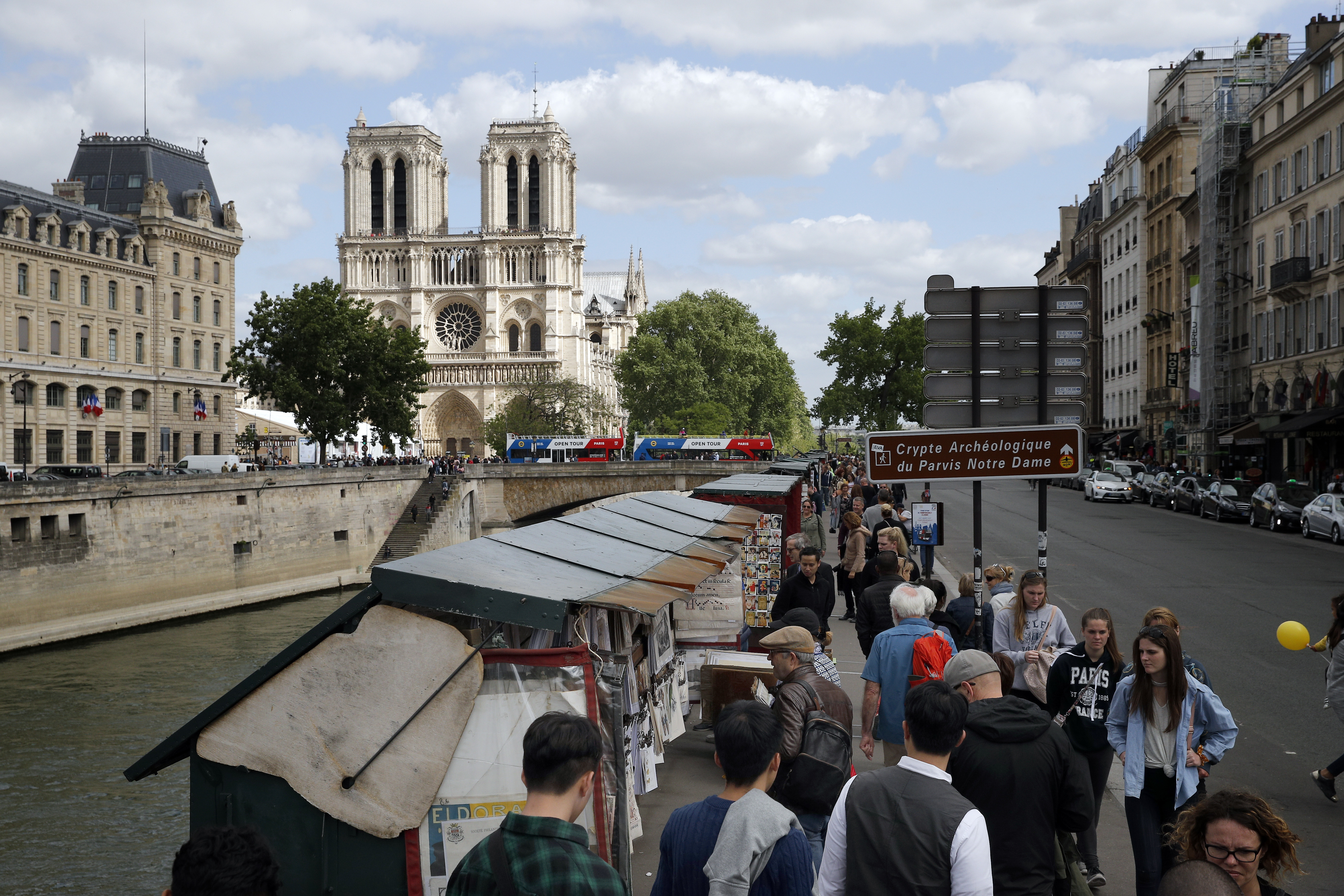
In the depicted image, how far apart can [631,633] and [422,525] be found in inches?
1689

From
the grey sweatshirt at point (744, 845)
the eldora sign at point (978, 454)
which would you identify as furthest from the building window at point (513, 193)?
the grey sweatshirt at point (744, 845)

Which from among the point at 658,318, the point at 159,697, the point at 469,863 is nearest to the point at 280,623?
the point at 159,697

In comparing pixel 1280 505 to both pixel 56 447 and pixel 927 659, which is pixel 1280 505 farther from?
pixel 56 447

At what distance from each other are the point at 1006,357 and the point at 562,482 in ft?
164

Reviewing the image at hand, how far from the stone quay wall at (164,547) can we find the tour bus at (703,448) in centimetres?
2709

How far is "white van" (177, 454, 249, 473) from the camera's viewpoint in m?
51.1

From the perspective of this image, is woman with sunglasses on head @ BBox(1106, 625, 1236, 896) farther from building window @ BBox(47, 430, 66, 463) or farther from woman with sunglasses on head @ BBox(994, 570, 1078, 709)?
building window @ BBox(47, 430, 66, 463)

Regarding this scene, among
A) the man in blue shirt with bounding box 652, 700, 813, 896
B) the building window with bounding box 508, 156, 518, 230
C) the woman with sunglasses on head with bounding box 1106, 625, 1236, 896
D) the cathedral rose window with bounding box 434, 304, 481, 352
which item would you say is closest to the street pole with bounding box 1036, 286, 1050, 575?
the woman with sunglasses on head with bounding box 1106, 625, 1236, 896

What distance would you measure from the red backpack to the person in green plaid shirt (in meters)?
3.36

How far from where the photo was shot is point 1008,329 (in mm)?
9180

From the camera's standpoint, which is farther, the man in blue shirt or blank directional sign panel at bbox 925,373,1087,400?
blank directional sign panel at bbox 925,373,1087,400

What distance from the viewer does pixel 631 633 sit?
6.96 m

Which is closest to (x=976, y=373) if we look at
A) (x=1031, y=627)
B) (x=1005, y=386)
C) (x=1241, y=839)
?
(x=1005, y=386)

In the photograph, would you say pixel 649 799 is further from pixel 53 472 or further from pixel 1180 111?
pixel 1180 111
